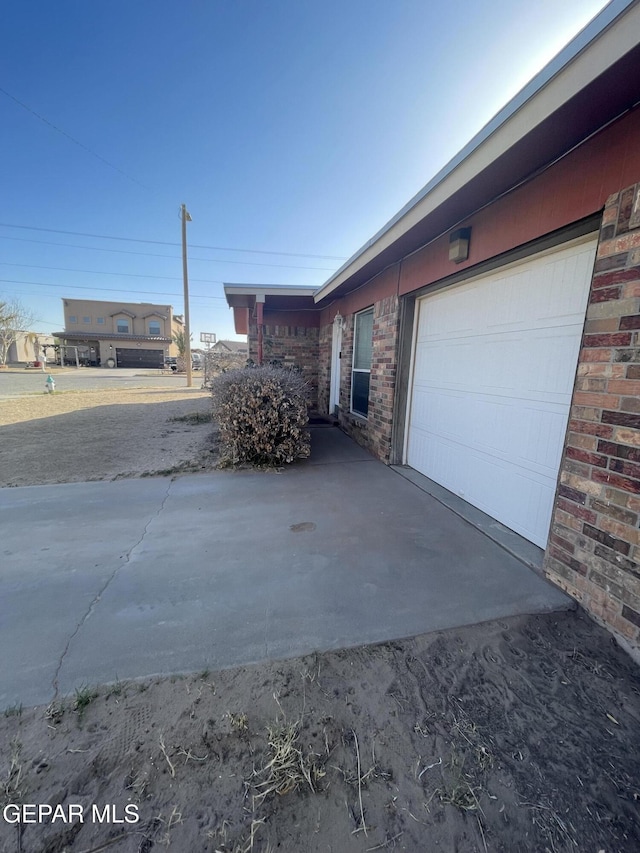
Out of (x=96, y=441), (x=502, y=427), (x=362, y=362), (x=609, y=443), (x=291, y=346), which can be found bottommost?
(x=96, y=441)

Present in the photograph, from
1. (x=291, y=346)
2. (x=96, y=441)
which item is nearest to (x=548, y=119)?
(x=96, y=441)

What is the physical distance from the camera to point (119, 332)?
3878cm

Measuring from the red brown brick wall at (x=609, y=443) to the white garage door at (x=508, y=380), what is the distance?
471 mm

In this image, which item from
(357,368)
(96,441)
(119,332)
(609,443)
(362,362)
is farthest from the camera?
(119,332)

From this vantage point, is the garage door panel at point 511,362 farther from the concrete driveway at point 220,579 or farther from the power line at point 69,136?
the power line at point 69,136

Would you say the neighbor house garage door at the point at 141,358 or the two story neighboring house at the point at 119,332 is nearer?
the two story neighboring house at the point at 119,332

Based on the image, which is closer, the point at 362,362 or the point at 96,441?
the point at 96,441

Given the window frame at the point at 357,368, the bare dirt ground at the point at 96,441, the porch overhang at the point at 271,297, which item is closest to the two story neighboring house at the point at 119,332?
the bare dirt ground at the point at 96,441

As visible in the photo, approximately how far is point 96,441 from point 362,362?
4.82 metres

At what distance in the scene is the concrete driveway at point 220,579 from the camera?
5.48ft

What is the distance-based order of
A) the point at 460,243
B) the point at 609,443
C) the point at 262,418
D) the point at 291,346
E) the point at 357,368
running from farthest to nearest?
the point at 291,346
the point at 357,368
the point at 262,418
the point at 460,243
the point at 609,443

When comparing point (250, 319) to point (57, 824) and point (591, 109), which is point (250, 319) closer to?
point (591, 109)

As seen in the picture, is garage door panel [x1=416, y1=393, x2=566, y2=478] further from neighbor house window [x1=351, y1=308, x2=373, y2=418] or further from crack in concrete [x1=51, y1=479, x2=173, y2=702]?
crack in concrete [x1=51, y1=479, x2=173, y2=702]

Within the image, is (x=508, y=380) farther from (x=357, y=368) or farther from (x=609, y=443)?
(x=357, y=368)
